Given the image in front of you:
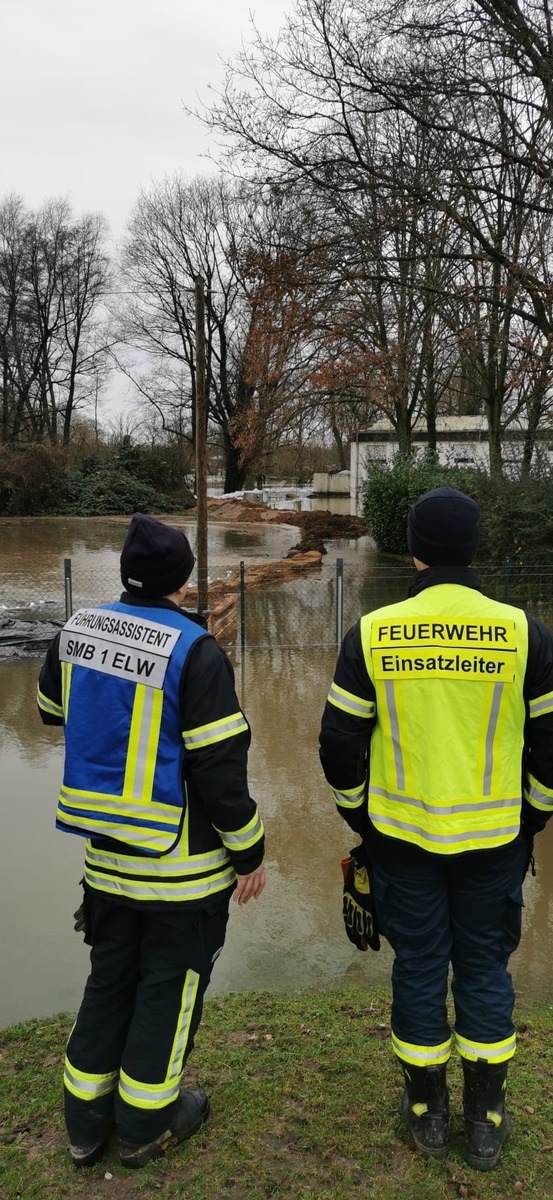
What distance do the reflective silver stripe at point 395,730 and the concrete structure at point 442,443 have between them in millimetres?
18378

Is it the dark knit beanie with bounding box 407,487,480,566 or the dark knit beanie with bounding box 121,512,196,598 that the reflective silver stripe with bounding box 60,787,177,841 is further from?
the dark knit beanie with bounding box 407,487,480,566

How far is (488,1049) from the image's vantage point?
2.34 metres

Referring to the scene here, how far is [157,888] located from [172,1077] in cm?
58

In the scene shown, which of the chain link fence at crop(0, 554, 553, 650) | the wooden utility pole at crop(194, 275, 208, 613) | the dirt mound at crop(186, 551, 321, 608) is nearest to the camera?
the chain link fence at crop(0, 554, 553, 650)

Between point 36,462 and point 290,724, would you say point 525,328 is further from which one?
point 36,462

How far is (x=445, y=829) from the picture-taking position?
2.29 meters

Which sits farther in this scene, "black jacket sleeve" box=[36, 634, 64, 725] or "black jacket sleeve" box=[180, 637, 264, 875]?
"black jacket sleeve" box=[36, 634, 64, 725]

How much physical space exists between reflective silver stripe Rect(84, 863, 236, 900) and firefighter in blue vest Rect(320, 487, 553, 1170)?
533 millimetres

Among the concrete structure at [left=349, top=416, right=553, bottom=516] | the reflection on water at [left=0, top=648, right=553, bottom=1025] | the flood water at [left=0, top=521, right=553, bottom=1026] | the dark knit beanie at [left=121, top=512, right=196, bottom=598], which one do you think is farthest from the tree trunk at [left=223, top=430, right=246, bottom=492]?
the dark knit beanie at [left=121, top=512, right=196, bottom=598]

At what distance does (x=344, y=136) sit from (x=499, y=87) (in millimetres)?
2625

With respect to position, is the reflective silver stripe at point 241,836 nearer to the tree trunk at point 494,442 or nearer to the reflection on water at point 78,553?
the reflection on water at point 78,553

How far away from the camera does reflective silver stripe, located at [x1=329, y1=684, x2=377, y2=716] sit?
2.41 metres

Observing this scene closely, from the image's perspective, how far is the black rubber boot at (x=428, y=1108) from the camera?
238 cm

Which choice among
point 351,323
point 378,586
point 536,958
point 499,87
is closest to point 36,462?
point 351,323
